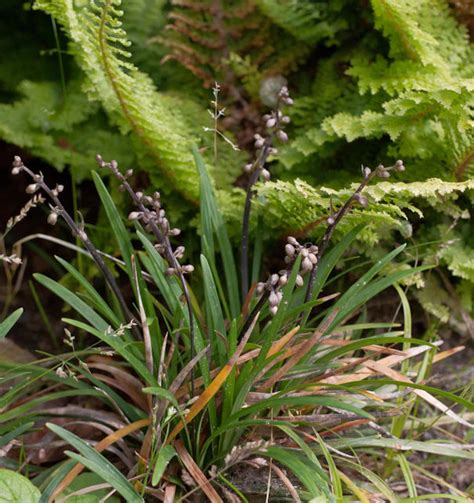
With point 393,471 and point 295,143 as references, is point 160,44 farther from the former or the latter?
point 393,471

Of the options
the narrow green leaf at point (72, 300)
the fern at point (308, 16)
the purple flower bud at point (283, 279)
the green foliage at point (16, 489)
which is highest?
the fern at point (308, 16)

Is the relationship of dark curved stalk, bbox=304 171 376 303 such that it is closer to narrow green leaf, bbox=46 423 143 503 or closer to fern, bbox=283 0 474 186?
fern, bbox=283 0 474 186

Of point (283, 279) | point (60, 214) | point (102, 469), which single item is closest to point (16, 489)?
point (102, 469)

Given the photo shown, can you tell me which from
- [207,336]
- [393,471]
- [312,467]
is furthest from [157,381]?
[393,471]

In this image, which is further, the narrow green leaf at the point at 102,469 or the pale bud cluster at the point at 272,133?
the pale bud cluster at the point at 272,133

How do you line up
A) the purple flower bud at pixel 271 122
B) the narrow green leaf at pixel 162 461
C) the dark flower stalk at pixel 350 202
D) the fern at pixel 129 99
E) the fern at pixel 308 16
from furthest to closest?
the fern at pixel 308 16, the fern at pixel 129 99, the purple flower bud at pixel 271 122, the dark flower stalk at pixel 350 202, the narrow green leaf at pixel 162 461

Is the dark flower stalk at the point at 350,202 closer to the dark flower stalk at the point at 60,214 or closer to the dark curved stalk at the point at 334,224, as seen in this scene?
the dark curved stalk at the point at 334,224

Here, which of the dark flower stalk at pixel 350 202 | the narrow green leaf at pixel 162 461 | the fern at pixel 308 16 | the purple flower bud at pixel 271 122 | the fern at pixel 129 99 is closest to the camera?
the narrow green leaf at pixel 162 461

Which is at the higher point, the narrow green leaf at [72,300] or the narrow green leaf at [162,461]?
the narrow green leaf at [72,300]

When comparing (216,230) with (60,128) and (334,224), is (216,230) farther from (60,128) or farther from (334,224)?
(60,128)

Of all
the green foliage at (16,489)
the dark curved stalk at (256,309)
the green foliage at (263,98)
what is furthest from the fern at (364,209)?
the green foliage at (16,489)
